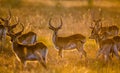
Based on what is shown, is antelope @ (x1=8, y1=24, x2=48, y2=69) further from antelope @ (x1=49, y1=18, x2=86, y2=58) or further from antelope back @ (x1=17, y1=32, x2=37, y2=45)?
antelope @ (x1=49, y1=18, x2=86, y2=58)

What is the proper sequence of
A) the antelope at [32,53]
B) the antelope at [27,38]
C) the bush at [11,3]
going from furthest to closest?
the bush at [11,3]
the antelope at [27,38]
the antelope at [32,53]

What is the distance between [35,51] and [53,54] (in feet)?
6.24

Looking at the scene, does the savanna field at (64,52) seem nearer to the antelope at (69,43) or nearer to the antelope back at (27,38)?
the antelope at (69,43)

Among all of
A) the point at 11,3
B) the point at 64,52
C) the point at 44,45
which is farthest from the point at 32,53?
the point at 11,3

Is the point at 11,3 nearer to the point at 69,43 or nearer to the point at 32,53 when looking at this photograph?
the point at 69,43

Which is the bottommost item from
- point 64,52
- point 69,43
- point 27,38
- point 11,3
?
point 64,52

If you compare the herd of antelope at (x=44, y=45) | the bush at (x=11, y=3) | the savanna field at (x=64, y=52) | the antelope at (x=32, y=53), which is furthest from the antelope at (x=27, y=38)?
the bush at (x=11, y=3)

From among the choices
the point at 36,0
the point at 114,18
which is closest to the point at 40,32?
the point at 114,18

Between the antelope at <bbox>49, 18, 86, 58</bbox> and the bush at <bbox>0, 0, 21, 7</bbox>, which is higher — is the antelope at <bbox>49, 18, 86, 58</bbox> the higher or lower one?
the lower one

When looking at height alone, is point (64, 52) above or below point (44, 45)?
below

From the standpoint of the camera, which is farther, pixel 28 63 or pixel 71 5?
pixel 71 5

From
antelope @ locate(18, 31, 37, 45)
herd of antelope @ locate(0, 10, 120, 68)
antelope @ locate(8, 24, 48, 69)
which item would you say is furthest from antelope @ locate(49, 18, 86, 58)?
antelope @ locate(8, 24, 48, 69)

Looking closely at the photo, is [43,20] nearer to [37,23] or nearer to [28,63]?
[37,23]

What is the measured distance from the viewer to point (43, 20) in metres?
18.1
